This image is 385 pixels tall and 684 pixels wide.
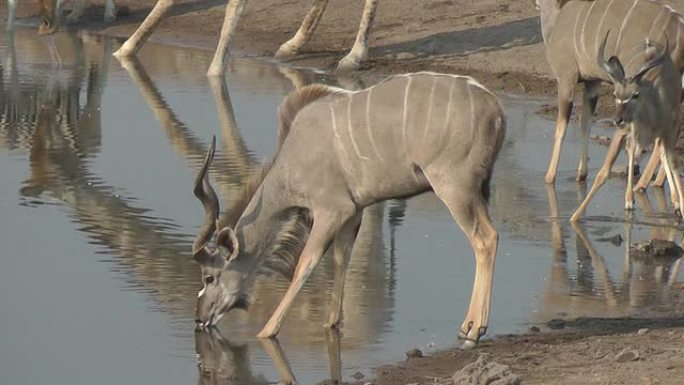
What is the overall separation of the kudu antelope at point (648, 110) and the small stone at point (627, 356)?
145 inches

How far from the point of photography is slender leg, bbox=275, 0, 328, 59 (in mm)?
19281

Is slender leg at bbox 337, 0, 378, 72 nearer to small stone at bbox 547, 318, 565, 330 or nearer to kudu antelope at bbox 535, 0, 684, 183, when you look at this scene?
kudu antelope at bbox 535, 0, 684, 183

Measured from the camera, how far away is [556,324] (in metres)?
8.63

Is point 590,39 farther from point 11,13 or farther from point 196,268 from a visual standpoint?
point 11,13

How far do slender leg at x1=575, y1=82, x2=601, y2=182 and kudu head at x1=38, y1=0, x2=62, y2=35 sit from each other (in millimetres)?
9625

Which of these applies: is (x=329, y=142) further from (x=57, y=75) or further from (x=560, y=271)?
(x=57, y=75)

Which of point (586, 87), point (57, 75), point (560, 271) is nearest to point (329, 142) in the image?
point (560, 271)

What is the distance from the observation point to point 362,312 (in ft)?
29.0

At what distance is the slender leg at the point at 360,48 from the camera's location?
1819 centimetres

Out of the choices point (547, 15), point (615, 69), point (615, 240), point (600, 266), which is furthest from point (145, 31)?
point (600, 266)

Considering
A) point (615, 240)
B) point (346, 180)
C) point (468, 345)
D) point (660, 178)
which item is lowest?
point (660, 178)

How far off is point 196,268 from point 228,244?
1576 millimetres

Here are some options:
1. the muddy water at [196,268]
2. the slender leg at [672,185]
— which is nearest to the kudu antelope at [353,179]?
the muddy water at [196,268]

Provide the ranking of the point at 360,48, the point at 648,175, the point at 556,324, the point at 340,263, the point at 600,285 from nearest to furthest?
the point at 340,263
the point at 556,324
the point at 600,285
the point at 648,175
the point at 360,48
